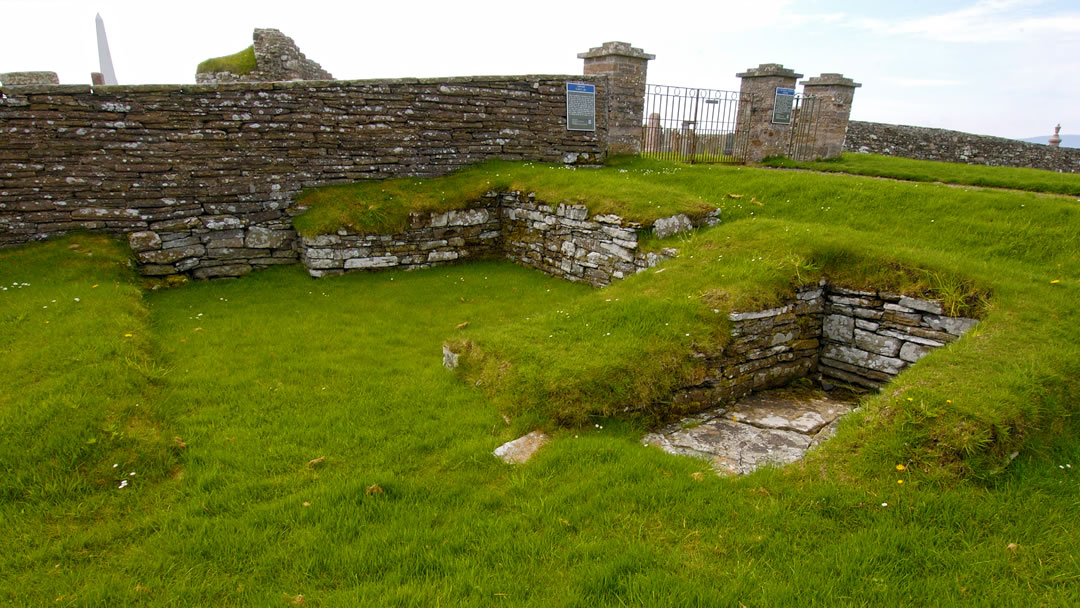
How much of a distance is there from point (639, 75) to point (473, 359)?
420 inches

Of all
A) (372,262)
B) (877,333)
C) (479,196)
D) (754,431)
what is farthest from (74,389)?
(877,333)

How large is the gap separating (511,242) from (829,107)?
37.3ft

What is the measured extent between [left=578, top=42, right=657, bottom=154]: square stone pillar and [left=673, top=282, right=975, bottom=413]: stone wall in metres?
8.51

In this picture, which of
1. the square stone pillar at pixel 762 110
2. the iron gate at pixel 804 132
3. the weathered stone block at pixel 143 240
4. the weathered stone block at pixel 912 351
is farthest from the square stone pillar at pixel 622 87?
the weathered stone block at pixel 143 240

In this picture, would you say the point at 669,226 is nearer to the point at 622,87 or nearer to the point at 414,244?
the point at 414,244

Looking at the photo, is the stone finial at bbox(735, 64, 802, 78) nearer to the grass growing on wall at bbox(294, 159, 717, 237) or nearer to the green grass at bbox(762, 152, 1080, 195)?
the green grass at bbox(762, 152, 1080, 195)

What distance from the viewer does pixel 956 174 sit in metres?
13.4

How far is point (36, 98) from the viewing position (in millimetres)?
9383

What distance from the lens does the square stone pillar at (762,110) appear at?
53.6 feet

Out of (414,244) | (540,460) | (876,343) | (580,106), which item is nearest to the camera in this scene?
(540,460)

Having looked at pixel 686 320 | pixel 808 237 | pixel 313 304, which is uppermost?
pixel 808 237

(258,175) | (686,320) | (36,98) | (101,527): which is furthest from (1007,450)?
(36,98)

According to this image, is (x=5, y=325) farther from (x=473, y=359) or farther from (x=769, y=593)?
(x=769, y=593)

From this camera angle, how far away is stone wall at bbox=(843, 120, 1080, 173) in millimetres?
22203
